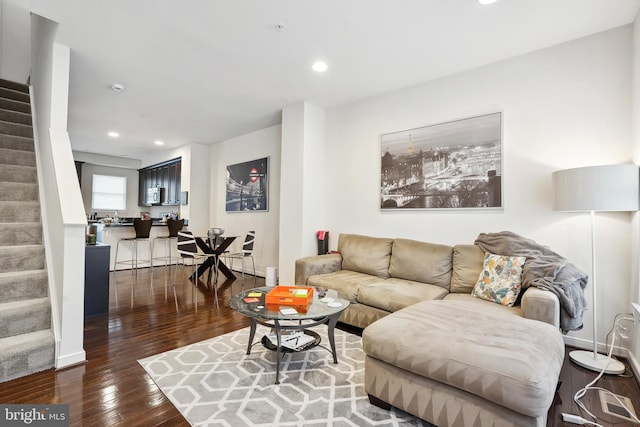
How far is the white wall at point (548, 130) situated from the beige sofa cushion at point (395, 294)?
0.75 meters

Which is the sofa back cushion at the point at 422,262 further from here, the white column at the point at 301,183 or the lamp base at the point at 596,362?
the white column at the point at 301,183

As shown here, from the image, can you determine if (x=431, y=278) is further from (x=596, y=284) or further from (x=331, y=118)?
(x=331, y=118)

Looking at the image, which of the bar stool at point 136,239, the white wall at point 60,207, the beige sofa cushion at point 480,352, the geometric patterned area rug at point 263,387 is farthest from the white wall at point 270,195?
the beige sofa cushion at point 480,352

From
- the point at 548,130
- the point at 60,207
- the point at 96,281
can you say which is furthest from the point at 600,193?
the point at 96,281

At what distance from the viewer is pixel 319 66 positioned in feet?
10.4

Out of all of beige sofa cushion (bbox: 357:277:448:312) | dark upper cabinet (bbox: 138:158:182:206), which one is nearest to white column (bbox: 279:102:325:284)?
beige sofa cushion (bbox: 357:277:448:312)

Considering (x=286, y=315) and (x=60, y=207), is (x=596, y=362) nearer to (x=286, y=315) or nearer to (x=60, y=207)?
(x=286, y=315)

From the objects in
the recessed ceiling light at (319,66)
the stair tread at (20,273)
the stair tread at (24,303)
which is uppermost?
the recessed ceiling light at (319,66)

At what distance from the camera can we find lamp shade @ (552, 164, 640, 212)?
6.76ft

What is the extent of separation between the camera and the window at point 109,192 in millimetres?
8078

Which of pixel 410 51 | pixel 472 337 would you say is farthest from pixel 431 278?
pixel 410 51

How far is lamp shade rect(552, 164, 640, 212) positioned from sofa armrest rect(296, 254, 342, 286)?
7.78ft

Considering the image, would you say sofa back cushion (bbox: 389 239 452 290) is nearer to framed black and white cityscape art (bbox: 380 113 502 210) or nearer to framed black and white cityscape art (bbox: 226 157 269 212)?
framed black and white cityscape art (bbox: 380 113 502 210)

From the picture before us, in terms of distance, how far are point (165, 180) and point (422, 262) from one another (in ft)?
22.5
